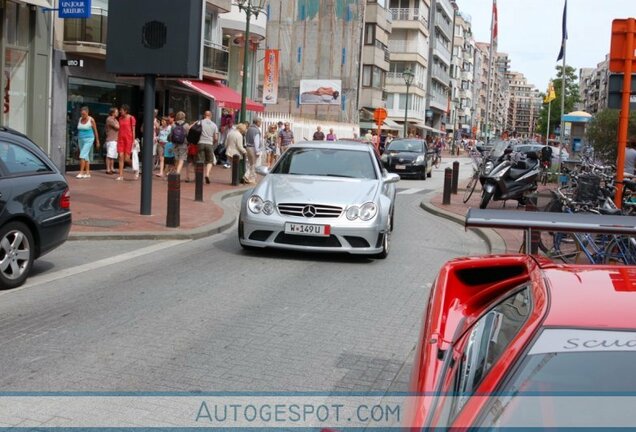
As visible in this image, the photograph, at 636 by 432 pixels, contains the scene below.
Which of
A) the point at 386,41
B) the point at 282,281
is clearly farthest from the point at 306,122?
the point at 282,281

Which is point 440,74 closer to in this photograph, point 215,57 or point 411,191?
point 215,57

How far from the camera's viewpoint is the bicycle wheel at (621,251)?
8.11 metres

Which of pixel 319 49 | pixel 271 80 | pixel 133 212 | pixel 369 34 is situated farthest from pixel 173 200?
pixel 369 34

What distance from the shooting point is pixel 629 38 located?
36.2 ft

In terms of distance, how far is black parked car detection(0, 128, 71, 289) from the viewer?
751cm

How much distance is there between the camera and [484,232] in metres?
13.1

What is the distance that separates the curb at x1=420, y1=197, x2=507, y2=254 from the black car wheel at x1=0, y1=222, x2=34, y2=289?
21.4 ft

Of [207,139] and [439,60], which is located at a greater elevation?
[439,60]

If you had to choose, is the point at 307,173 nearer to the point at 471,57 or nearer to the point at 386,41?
the point at 386,41

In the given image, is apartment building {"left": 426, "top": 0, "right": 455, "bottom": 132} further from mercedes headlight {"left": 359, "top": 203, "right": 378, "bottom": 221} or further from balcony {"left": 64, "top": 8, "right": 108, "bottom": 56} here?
mercedes headlight {"left": 359, "top": 203, "right": 378, "bottom": 221}

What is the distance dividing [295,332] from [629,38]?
7.62 meters

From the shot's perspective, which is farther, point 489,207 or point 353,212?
point 489,207

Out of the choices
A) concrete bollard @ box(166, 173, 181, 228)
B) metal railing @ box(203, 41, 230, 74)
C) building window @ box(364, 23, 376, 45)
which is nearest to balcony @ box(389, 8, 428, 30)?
building window @ box(364, 23, 376, 45)

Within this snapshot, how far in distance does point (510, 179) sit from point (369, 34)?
1904 inches
